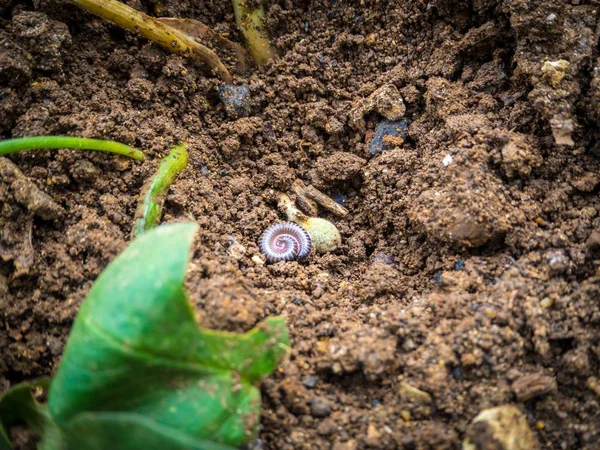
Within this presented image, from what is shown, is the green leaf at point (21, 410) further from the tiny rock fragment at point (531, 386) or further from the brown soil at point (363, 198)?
the tiny rock fragment at point (531, 386)

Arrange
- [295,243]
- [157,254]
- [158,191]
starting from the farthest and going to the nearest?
[295,243]
[158,191]
[157,254]

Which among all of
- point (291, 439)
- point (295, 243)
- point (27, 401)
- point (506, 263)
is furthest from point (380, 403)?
point (27, 401)

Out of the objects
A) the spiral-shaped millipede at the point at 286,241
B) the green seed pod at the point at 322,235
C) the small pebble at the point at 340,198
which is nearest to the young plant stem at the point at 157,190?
the spiral-shaped millipede at the point at 286,241

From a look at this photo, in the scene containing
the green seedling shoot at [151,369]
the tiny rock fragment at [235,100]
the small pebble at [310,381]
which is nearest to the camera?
the green seedling shoot at [151,369]

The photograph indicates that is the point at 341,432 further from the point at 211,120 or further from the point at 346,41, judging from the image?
the point at 346,41

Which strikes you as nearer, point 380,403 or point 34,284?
point 380,403

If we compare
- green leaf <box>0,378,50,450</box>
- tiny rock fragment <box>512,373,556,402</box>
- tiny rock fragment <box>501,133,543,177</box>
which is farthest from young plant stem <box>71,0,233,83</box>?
tiny rock fragment <box>512,373,556,402</box>
